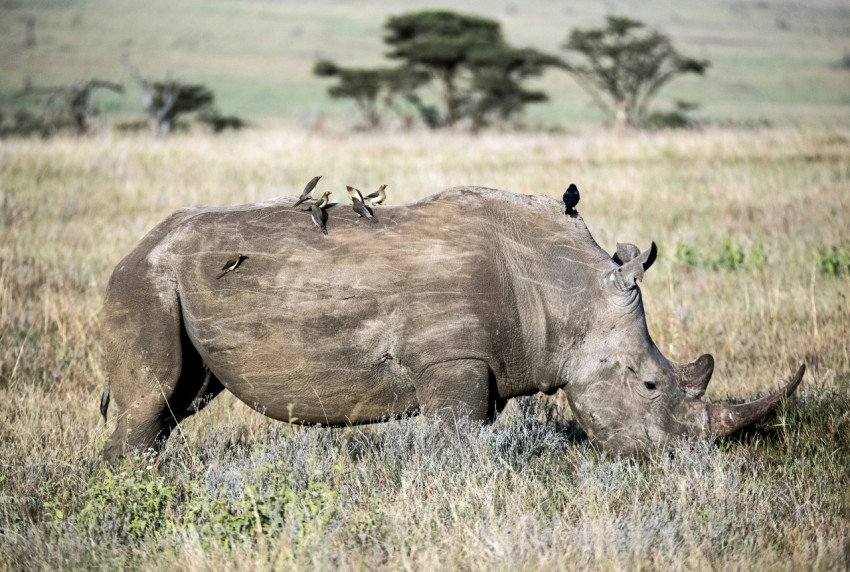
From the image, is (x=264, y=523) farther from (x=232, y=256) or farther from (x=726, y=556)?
(x=726, y=556)

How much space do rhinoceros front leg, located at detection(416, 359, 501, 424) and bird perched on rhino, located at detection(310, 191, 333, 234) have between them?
0.86m

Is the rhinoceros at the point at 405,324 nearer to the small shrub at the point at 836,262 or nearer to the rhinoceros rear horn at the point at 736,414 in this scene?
the rhinoceros rear horn at the point at 736,414

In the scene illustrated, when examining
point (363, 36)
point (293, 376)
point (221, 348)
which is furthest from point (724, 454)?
point (363, 36)

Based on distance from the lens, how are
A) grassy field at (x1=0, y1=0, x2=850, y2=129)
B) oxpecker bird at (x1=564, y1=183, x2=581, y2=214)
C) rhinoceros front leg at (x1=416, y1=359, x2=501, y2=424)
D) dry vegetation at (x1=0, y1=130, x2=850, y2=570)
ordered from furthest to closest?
grassy field at (x1=0, y1=0, x2=850, y2=129) → oxpecker bird at (x1=564, y1=183, x2=581, y2=214) → rhinoceros front leg at (x1=416, y1=359, x2=501, y2=424) → dry vegetation at (x1=0, y1=130, x2=850, y2=570)

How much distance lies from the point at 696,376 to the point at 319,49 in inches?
3087

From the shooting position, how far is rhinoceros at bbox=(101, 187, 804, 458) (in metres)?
4.65

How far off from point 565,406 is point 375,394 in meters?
2.07

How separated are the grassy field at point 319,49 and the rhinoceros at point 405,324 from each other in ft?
103

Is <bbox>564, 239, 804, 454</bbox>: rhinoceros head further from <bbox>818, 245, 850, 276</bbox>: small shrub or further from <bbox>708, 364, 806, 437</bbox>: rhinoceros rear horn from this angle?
<bbox>818, 245, 850, 276</bbox>: small shrub

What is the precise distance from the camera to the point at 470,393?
4.63 meters

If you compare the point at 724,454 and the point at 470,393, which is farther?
the point at 724,454

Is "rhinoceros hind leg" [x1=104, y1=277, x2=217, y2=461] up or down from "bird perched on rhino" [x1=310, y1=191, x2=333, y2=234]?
→ down

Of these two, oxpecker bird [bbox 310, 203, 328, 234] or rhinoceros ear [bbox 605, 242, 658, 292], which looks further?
oxpecker bird [bbox 310, 203, 328, 234]

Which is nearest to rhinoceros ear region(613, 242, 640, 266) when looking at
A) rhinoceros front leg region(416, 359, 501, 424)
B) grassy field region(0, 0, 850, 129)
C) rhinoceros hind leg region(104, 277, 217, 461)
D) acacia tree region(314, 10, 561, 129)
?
rhinoceros front leg region(416, 359, 501, 424)
